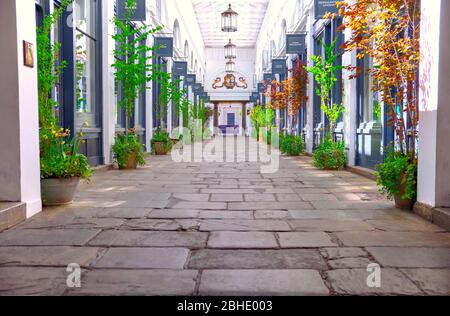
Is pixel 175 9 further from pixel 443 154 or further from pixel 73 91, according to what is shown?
pixel 443 154

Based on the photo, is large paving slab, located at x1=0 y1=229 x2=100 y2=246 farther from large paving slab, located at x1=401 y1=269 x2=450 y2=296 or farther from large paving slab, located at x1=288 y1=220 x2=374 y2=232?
large paving slab, located at x1=401 y1=269 x2=450 y2=296

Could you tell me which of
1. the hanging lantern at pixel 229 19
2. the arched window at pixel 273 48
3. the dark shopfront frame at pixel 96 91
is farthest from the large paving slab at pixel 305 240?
the arched window at pixel 273 48

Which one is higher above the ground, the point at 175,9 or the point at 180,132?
the point at 175,9

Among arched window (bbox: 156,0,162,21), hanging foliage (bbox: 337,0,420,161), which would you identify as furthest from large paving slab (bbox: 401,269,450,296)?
arched window (bbox: 156,0,162,21)

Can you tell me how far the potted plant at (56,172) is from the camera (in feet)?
17.2

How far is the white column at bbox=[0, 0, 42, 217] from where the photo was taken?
4.48m

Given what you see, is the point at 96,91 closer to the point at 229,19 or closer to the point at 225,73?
the point at 229,19

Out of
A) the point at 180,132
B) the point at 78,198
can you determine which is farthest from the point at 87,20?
the point at 180,132

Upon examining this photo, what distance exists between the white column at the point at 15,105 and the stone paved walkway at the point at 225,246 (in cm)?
39

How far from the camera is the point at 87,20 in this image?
30.8 feet

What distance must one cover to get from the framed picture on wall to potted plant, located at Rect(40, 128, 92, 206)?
34.0 inches

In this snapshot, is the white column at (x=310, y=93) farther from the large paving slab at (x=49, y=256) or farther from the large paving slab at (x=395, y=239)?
the large paving slab at (x=49, y=256)
